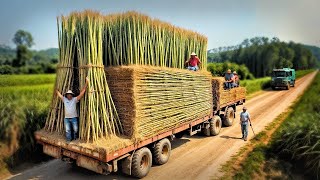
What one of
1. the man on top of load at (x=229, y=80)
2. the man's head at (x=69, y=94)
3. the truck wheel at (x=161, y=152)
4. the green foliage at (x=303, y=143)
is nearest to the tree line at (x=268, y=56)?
the man on top of load at (x=229, y=80)

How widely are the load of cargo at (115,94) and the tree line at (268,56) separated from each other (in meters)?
14.0

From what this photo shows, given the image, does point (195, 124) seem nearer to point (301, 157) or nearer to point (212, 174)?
point (212, 174)

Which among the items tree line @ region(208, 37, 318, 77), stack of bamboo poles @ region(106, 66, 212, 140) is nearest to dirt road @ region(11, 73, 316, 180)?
stack of bamboo poles @ region(106, 66, 212, 140)

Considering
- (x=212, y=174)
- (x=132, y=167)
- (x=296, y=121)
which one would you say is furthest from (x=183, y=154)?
(x=296, y=121)

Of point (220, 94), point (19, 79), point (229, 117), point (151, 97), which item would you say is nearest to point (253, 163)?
point (151, 97)

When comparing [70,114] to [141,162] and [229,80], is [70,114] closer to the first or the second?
[141,162]

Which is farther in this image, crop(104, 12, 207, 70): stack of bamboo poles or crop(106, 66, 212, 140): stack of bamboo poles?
crop(104, 12, 207, 70): stack of bamboo poles

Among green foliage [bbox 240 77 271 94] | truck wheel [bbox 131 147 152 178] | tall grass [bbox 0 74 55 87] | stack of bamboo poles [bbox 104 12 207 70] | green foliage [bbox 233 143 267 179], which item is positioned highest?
stack of bamboo poles [bbox 104 12 207 70]

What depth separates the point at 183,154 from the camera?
1012cm

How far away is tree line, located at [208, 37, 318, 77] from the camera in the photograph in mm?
26969

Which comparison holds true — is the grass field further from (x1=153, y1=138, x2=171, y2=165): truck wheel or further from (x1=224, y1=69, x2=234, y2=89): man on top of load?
(x1=224, y1=69, x2=234, y2=89): man on top of load

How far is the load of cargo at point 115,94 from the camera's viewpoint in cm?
727

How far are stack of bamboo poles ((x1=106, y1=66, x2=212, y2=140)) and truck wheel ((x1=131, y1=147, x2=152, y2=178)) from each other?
1.36 feet

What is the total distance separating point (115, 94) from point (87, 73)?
92 cm
